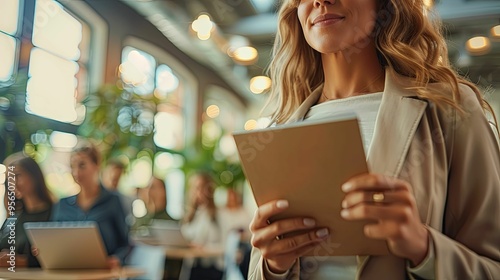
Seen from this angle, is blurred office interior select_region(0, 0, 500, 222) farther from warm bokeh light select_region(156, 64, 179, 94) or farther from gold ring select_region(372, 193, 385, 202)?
gold ring select_region(372, 193, 385, 202)

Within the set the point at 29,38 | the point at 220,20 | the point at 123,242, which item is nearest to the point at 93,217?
the point at 123,242

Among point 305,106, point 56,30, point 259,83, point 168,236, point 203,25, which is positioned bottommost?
point 168,236

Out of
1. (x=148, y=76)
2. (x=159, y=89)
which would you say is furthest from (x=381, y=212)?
(x=159, y=89)

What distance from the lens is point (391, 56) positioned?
0.77m

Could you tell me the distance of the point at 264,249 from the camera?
65 centimetres

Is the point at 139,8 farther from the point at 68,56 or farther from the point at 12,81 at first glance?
the point at 12,81

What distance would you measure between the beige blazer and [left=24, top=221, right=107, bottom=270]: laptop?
104 cm

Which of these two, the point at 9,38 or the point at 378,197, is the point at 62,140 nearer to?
the point at 9,38

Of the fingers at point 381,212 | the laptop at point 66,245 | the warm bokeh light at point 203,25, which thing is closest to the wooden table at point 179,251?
the laptop at point 66,245

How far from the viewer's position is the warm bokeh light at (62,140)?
1939 millimetres

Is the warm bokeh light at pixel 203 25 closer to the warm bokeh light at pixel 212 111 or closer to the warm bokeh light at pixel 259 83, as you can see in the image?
the warm bokeh light at pixel 259 83

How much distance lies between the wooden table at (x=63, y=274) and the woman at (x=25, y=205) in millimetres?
29

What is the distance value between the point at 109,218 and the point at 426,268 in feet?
6.65

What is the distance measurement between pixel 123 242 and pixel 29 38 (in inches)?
53.7
